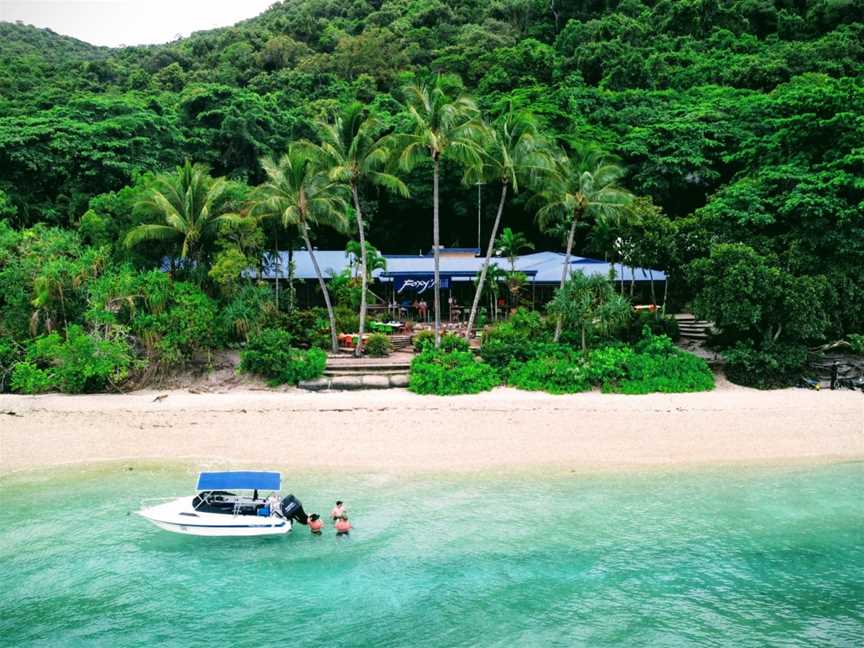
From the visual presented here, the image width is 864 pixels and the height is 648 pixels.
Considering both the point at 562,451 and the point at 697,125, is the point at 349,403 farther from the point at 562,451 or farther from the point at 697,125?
the point at 697,125

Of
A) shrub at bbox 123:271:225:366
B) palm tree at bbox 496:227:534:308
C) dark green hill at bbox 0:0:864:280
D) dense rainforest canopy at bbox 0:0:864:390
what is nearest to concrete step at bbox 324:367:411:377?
shrub at bbox 123:271:225:366

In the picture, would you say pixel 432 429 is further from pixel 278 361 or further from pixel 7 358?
pixel 7 358

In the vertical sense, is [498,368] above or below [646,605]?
above

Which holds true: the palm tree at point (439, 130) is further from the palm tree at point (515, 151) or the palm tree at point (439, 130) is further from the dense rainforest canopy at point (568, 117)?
the dense rainforest canopy at point (568, 117)

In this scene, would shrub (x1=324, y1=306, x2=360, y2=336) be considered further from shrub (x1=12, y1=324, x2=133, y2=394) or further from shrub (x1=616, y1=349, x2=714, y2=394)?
shrub (x1=616, y1=349, x2=714, y2=394)

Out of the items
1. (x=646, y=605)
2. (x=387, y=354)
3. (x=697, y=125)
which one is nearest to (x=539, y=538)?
(x=646, y=605)

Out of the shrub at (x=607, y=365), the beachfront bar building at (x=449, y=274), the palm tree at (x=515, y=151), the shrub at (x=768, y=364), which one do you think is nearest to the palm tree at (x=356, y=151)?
the palm tree at (x=515, y=151)
